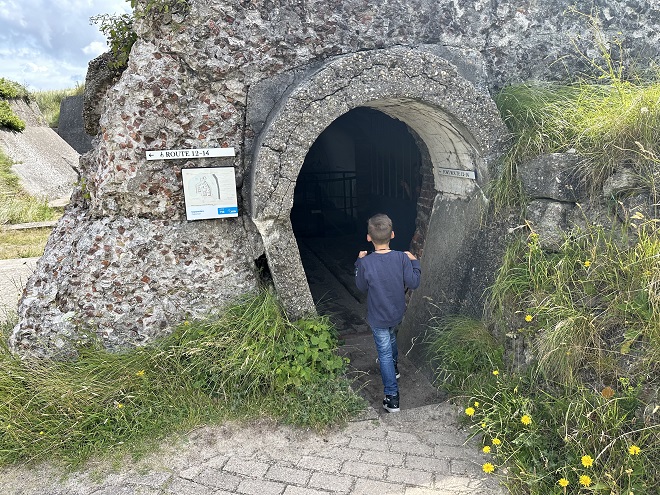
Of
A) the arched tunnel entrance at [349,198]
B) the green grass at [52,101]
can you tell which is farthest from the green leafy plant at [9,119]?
the arched tunnel entrance at [349,198]

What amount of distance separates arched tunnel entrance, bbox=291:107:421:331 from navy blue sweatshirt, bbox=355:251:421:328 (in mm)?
1976

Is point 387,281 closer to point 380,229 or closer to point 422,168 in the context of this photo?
point 380,229

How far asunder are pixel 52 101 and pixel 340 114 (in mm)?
21339

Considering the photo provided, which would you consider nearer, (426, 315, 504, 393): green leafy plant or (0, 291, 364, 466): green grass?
(0, 291, 364, 466): green grass

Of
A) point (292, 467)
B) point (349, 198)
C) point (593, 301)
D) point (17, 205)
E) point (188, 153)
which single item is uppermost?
point (188, 153)

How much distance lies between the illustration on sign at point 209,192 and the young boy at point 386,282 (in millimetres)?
1167

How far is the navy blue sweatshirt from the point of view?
3814 millimetres

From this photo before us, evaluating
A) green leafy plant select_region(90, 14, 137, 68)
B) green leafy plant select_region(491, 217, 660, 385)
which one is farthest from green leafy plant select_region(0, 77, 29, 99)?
green leafy plant select_region(491, 217, 660, 385)

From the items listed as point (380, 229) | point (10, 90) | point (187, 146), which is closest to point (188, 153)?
point (187, 146)

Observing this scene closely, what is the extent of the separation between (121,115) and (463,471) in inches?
137

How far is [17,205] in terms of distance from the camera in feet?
34.5

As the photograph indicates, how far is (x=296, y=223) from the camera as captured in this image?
413 inches

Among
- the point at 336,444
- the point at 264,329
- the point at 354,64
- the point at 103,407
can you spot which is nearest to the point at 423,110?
the point at 354,64

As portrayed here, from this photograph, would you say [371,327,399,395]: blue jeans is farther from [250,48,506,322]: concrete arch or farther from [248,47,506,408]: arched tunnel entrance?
[250,48,506,322]: concrete arch
